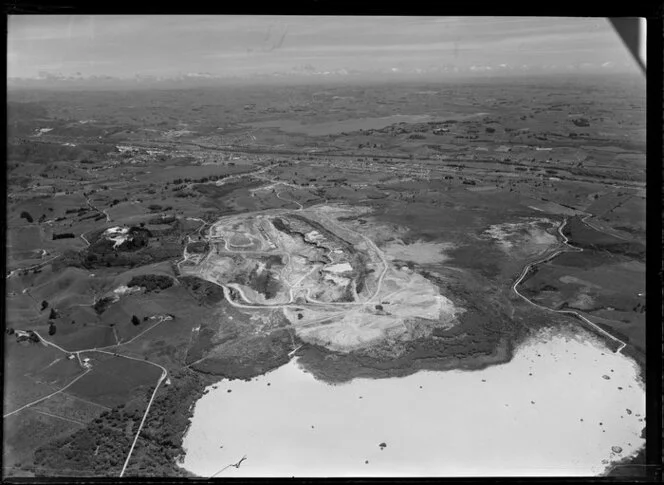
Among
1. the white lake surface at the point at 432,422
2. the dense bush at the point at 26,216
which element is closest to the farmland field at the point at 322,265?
the white lake surface at the point at 432,422

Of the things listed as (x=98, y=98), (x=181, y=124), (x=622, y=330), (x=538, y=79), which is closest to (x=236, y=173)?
(x=181, y=124)

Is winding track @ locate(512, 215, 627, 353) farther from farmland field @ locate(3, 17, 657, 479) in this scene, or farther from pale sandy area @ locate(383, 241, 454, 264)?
pale sandy area @ locate(383, 241, 454, 264)

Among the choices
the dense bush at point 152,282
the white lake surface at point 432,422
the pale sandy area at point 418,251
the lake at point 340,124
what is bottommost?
the white lake surface at point 432,422

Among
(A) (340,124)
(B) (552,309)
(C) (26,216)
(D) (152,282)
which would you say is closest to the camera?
(B) (552,309)

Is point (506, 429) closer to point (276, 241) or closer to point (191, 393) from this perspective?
point (191, 393)

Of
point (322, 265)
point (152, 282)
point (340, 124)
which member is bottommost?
point (322, 265)

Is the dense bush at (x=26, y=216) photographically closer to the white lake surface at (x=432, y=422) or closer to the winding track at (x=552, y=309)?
the white lake surface at (x=432, y=422)

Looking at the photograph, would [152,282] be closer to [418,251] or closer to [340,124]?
[418,251]

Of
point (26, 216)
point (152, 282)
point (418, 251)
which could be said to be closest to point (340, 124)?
point (418, 251)
